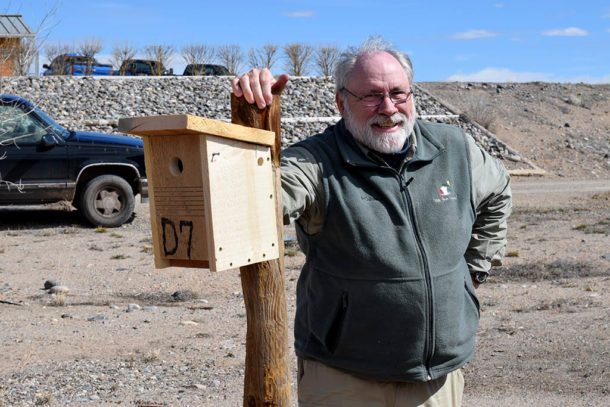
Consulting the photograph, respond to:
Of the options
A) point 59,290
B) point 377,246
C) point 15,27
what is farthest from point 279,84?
point 15,27

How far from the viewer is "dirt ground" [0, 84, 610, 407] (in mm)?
5873

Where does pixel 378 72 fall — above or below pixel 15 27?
below

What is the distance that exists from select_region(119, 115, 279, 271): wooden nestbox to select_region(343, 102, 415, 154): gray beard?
1.25ft

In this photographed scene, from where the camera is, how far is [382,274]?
3.04 metres

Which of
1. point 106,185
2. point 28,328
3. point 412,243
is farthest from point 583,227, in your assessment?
point 412,243

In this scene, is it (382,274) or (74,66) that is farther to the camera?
(74,66)

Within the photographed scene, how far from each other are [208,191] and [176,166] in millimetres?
195

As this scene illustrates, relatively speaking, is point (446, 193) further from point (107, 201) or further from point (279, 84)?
point (107, 201)

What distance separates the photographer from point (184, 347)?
6.90 m

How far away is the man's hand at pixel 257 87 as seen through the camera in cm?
294

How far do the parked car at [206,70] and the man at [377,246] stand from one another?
29.4 m

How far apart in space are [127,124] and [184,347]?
4.39 meters

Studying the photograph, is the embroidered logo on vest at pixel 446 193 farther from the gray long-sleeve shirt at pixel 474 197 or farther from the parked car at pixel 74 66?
the parked car at pixel 74 66

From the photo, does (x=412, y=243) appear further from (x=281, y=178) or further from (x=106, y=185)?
(x=106, y=185)
